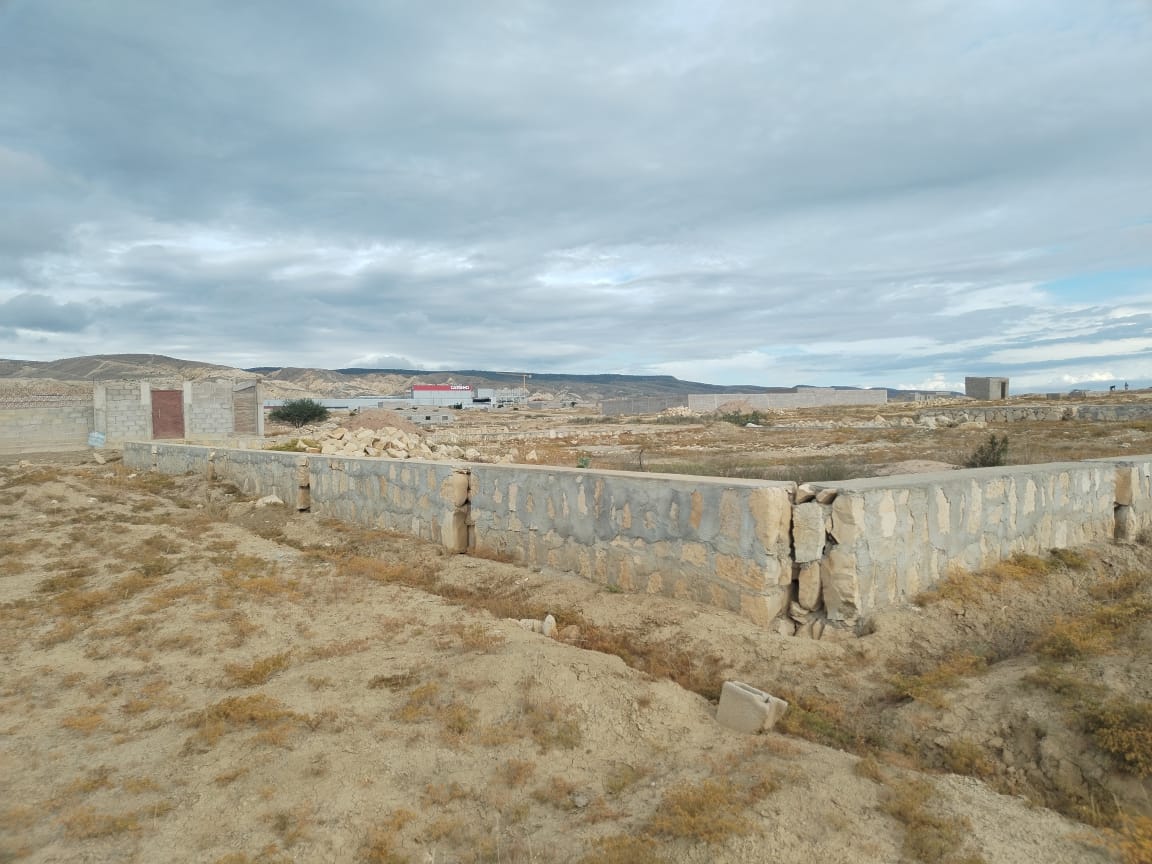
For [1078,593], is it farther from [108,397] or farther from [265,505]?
[108,397]

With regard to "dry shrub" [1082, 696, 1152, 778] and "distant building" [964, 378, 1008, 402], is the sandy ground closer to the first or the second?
"dry shrub" [1082, 696, 1152, 778]

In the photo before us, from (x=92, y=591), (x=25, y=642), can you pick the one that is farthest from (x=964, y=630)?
(x=92, y=591)

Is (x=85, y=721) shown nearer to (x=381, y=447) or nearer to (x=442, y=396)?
(x=381, y=447)

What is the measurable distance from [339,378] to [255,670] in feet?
497

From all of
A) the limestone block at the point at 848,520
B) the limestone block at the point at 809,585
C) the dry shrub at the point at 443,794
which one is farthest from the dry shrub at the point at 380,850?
the limestone block at the point at 848,520

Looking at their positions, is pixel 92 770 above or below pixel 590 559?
below

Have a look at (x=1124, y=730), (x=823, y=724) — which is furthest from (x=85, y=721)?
(x=1124, y=730)

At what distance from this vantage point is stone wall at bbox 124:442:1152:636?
466 centimetres

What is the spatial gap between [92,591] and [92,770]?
374cm

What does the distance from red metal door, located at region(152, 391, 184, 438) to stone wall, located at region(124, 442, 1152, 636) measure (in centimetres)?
2226

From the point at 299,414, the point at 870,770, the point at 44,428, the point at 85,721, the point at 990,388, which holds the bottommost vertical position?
the point at 85,721

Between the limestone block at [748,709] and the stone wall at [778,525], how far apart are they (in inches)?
43.3

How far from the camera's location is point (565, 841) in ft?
8.77

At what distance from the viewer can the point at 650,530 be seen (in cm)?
551
